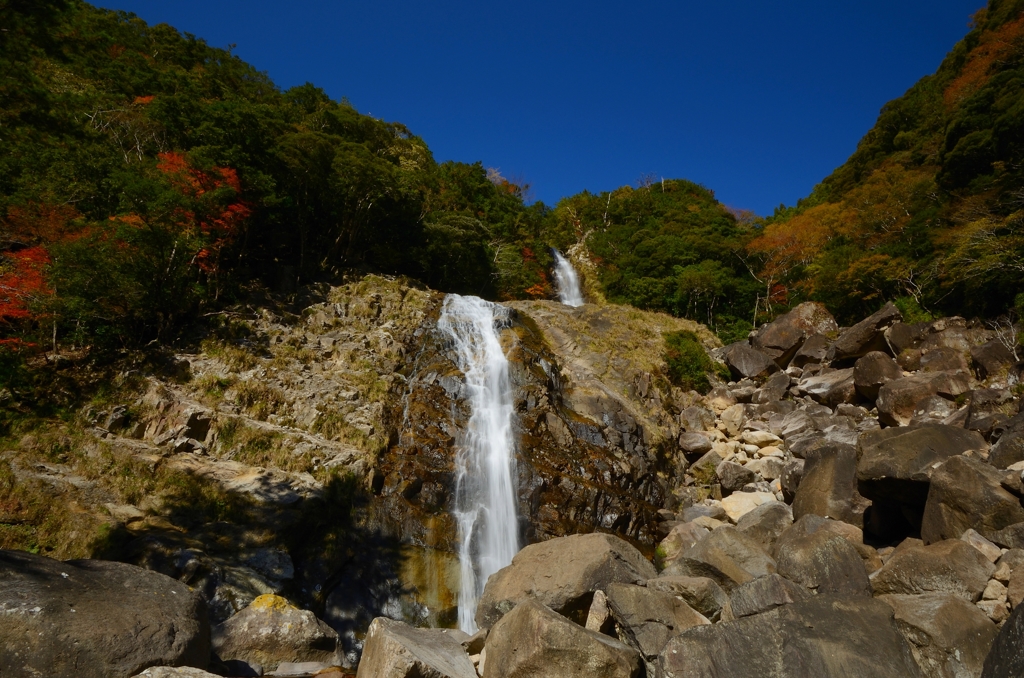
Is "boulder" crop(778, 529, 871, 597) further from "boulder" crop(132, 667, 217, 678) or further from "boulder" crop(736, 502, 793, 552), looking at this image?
"boulder" crop(132, 667, 217, 678)

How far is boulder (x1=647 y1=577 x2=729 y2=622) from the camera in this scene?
769cm

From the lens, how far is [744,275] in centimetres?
3216

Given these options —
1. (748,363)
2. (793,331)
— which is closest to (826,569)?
(748,363)

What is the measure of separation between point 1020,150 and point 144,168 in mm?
28424

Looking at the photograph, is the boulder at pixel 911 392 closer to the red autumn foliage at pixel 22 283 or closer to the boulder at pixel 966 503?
the boulder at pixel 966 503

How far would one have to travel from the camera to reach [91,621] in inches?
195

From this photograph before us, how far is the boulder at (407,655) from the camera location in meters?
5.58

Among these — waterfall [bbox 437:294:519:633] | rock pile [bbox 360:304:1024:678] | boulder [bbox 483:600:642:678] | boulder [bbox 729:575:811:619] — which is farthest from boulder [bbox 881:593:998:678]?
waterfall [bbox 437:294:519:633]

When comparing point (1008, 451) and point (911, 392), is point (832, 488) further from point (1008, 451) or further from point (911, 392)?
point (911, 392)

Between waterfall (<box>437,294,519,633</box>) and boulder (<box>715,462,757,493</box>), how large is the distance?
662 centimetres

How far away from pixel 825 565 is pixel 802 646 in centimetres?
309

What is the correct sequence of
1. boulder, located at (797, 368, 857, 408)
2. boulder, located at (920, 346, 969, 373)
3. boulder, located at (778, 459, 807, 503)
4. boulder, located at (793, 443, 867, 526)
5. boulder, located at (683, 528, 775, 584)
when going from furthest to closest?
boulder, located at (797, 368, 857, 408) < boulder, located at (920, 346, 969, 373) < boulder, located at (778, 459, 807, 503) < boulder, located at (793, 443, 867, 526) < boulder, located at (683, 528, 775, 584)

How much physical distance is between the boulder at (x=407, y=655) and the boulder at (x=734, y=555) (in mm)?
4461

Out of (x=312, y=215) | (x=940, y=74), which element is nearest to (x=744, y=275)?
(x=940, y=74)
